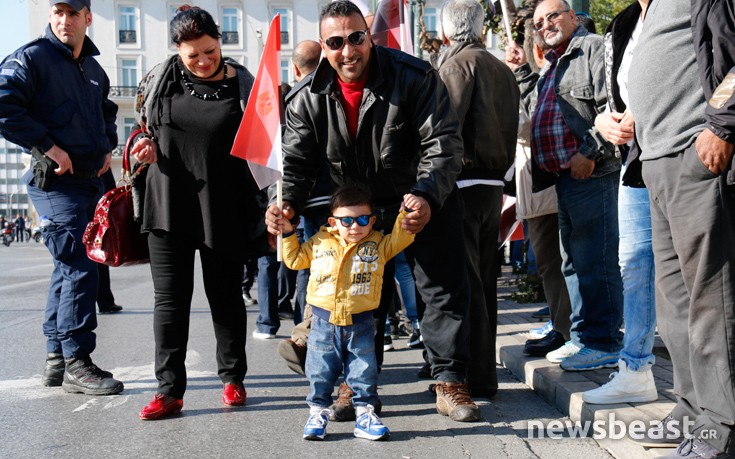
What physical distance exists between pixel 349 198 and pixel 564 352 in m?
2.05

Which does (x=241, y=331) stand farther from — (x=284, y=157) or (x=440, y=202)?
(x=440, y=202)

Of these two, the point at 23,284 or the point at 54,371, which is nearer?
the point at 54,371

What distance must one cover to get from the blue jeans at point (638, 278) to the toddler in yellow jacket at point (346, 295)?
1.12m

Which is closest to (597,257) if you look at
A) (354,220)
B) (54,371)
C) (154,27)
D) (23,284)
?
(354,220)

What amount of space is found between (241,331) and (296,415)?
2.05 ft

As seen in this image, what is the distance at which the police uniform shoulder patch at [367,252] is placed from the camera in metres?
4.24

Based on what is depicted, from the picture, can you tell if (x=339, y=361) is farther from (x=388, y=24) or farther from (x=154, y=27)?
(x=154, y=27)

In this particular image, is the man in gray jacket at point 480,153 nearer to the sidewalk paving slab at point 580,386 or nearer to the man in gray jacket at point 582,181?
the man in gray jacket at point 582,181

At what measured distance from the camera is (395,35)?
7.77 m

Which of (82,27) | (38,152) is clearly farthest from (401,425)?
(82,27)

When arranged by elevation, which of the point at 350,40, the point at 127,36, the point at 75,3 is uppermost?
the point at 127,36

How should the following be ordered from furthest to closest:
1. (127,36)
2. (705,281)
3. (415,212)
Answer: (127,36) < (415,212) < (705,281)

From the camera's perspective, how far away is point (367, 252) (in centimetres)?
425

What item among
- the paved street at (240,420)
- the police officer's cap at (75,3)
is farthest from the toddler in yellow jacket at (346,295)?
the police officer's cap at (75,3)
